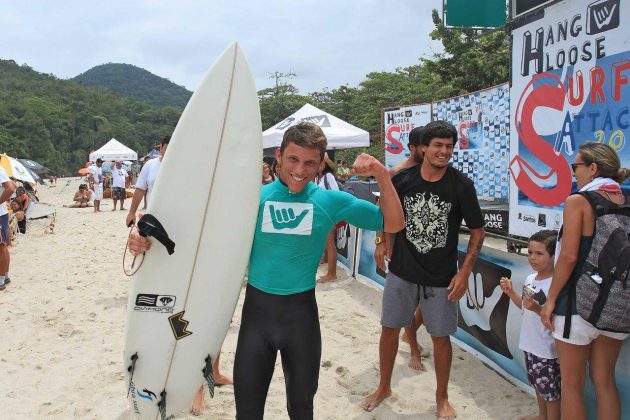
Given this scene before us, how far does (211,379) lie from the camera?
7.84 feet

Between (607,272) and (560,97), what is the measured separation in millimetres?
2498

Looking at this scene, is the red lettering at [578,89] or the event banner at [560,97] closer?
the event banner at [560,97]

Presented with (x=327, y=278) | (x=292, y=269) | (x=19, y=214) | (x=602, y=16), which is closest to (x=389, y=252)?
(x=292, y=269)

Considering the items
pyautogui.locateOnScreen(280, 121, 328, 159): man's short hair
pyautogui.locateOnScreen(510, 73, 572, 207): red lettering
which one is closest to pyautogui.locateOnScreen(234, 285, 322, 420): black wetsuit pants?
pyautogui.locateOnScreen(280, 121, 328, 159): man's short hair

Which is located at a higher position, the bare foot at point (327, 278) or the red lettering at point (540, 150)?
the red lettering at point (540, 150)

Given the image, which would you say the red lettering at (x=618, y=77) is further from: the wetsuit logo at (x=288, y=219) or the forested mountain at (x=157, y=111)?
the forested mountain at (x=157, y=111)

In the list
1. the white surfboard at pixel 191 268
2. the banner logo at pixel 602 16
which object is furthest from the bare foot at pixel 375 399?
the banner logo at pixel 602 16

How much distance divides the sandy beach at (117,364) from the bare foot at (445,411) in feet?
0.29

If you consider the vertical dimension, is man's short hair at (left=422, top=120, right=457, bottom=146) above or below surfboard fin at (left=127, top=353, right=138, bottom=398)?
above

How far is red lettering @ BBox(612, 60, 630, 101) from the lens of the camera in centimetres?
351

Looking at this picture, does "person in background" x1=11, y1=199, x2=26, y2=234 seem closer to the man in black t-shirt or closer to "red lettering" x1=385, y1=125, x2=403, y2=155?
"red lettering" x1=385, y1=125, x2=403, y2=155

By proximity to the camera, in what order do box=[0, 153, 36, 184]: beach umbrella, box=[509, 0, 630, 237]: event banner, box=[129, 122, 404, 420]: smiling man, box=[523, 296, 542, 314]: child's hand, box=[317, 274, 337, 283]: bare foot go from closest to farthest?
box=[129, 122, 404, 420]: smiling man < box=[523, 296, 542, 314]: child's hand < box=[509, 0, 630, 237]: event banner < box=[317, 274, 337, 283]: bare foot < box=[0, 153, 36, 184]: beach umbrella

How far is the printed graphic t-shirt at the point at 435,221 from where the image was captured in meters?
2.86

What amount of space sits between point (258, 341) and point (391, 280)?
1270 mm
